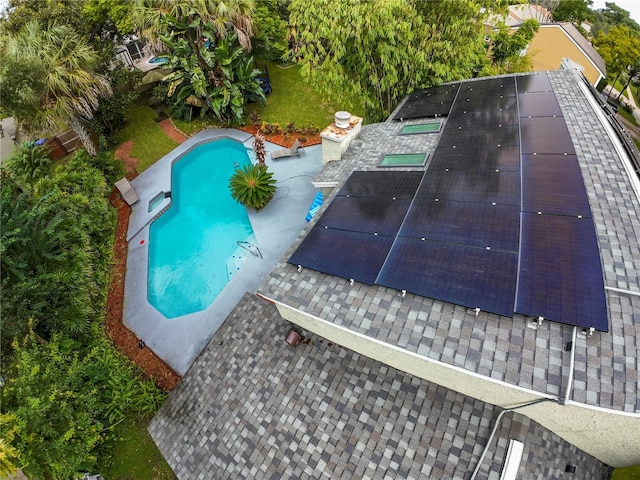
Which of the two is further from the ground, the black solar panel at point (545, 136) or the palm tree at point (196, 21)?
the palm tree at point (196, 21)

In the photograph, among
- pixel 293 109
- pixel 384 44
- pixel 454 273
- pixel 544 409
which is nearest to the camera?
pixel 544 409

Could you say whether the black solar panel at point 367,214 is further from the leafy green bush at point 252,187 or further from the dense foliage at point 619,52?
the dense foliage at point 619,52

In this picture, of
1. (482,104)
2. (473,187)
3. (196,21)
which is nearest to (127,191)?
(196,21)

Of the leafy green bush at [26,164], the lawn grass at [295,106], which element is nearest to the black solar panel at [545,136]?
the lawn grass at [295,106]

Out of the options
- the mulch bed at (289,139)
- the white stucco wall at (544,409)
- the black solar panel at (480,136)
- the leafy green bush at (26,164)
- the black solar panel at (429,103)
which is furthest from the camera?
the mulch bed at (289,139)

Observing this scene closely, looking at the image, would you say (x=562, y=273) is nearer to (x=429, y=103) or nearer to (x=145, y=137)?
(x=429, y=103)
